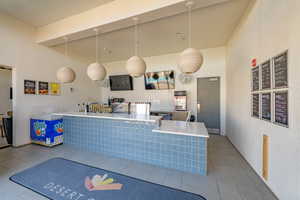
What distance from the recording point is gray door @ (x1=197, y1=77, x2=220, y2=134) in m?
4.64

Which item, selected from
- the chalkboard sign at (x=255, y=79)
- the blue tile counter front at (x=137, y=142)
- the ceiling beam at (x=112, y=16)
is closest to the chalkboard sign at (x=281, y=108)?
the chalkboard sign at (x=255, y=79)

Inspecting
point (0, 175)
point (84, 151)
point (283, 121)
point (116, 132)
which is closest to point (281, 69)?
point (283, 121)

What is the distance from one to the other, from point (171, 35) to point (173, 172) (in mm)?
3386

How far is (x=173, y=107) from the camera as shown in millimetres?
5180

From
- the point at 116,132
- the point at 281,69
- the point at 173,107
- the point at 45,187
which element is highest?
the point at 281,69

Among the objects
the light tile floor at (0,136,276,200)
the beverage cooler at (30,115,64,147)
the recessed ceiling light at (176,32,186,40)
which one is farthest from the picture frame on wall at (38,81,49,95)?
the recessed ceiling light at (176,32,186,40)

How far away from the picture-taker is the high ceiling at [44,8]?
269 cm

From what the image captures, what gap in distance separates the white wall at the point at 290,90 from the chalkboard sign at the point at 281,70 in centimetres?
8

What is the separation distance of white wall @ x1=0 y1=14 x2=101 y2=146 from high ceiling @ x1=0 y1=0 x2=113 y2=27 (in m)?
0.40

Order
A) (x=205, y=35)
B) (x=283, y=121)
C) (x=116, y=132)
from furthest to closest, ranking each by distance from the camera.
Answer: (x=205, y=35) < (x=116, y=132) < (x=283, y=121)

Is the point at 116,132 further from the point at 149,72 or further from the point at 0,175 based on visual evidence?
the point at 149,72

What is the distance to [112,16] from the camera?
2.67 m

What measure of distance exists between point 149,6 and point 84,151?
348 centimetres

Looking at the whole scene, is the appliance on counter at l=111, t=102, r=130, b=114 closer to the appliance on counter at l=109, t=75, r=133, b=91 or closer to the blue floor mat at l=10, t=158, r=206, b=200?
the blue floor mat at l=10, t=158, r=206, b=200
